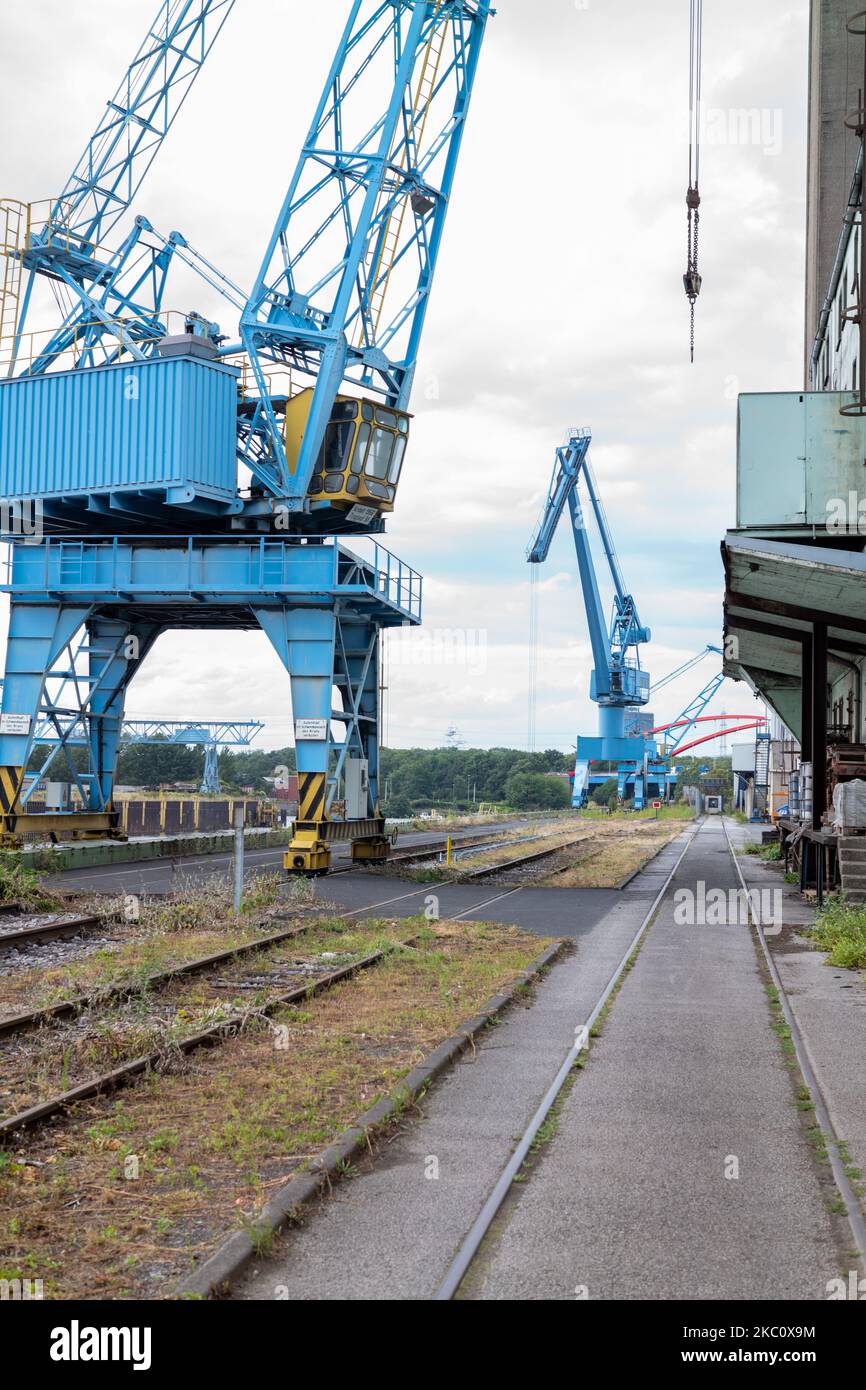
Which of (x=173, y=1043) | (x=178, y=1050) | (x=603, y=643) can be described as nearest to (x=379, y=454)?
(x=173, y=1043)

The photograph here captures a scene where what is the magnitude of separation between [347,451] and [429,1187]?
856 inches

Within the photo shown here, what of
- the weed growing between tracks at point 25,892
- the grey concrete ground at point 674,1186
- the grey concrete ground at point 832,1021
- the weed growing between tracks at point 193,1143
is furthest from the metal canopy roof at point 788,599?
the weed growing between tracks at point 25,892

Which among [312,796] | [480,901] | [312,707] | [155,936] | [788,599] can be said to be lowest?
[480,901]

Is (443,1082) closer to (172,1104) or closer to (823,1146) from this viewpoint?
Answer: (172,1104)

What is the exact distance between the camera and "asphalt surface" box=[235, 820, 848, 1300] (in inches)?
190

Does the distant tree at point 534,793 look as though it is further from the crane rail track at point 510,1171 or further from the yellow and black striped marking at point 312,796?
the crane rail track at point 510,1171

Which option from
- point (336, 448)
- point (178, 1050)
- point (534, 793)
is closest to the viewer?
point (178, 1050)

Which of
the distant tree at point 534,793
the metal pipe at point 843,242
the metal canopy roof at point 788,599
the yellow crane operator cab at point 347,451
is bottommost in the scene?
the distant tree at point 534,793

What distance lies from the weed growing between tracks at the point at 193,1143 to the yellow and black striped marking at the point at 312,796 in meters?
13.6

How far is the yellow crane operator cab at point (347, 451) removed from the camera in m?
26.1

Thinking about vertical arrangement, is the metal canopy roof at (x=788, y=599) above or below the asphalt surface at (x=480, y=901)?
above

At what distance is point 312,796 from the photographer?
81.4 feet

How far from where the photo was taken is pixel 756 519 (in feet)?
68.5

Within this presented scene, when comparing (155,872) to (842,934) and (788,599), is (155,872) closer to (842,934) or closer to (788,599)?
(788,599)
